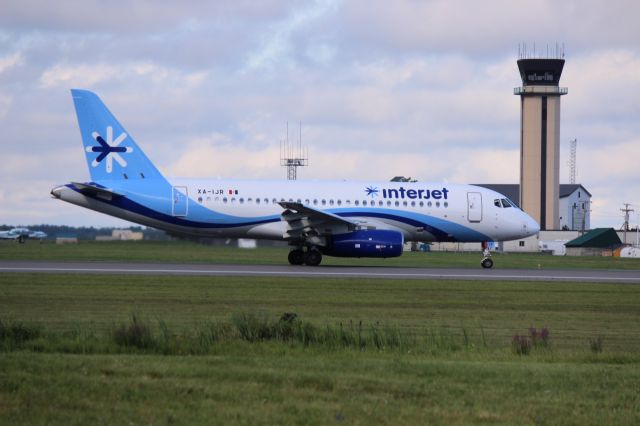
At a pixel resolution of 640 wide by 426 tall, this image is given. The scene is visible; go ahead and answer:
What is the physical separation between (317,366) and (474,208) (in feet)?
94.0

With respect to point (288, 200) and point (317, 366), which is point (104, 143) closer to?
point (288, 200)

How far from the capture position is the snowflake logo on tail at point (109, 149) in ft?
120

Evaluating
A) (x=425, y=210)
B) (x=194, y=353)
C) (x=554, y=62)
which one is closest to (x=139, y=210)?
(x=425, y=210)

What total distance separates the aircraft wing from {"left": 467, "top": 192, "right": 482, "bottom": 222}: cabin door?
18.6ft

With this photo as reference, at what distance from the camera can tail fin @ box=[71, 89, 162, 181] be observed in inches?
1441

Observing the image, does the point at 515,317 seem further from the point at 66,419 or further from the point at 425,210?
the point at 425,210

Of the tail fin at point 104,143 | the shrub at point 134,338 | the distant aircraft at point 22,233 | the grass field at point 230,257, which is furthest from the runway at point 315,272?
the distant aircraft at point 22,233

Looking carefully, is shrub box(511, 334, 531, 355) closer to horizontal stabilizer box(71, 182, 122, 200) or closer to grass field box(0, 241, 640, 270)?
horizontal stabilizer box(71, 182, 122, 200)

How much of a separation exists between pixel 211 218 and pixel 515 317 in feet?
61.5

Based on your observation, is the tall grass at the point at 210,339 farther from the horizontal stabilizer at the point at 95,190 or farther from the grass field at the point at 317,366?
the horizontal stabilizer at the point at 95,190

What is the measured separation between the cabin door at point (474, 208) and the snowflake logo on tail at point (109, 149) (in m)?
13.9

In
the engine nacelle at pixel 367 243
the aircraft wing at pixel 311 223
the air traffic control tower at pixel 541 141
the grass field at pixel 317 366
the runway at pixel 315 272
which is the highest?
the air traffic control tower at pixel 541 141

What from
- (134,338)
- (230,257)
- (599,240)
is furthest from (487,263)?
(599,240)

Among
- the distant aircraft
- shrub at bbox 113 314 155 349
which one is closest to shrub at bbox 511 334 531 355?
shrub at bbox 113 314 155 349
